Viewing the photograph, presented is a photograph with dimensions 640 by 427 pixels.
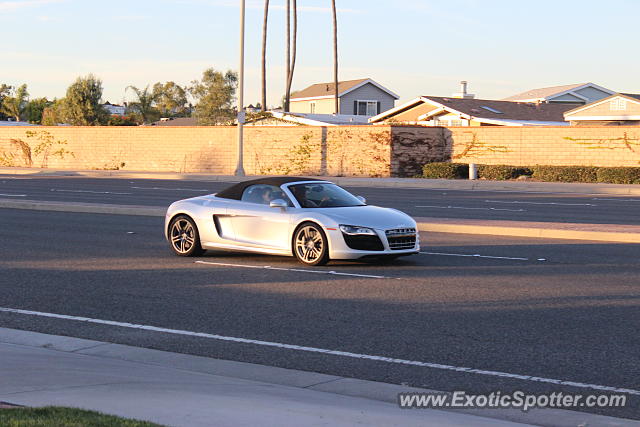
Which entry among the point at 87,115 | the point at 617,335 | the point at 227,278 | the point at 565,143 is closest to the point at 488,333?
the point at 617,335

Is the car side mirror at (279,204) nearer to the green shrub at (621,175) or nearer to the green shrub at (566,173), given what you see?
the green shrub at (621,175)

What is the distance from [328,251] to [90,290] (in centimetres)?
351

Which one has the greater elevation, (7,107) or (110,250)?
(7,107)

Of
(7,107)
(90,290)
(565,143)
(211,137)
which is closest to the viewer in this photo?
(90,290)

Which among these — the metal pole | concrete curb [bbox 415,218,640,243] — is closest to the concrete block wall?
the metal pole

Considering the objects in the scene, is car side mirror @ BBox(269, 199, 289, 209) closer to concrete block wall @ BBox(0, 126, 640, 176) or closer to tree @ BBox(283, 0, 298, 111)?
concrete block wall @ BBox(0, 126, 640, 176)

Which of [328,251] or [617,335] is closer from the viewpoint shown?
[617,335]

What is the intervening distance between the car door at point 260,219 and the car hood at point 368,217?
693 mm

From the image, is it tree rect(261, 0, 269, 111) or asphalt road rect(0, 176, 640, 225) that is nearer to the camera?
asphalt road rect(0, 176, 640, 225)

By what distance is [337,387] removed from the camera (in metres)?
7.32

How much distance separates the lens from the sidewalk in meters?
5.91

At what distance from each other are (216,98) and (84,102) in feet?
41.5

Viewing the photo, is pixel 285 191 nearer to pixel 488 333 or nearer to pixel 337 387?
pixel 488 333

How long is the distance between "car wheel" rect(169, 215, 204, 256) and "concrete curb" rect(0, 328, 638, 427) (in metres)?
5.80
